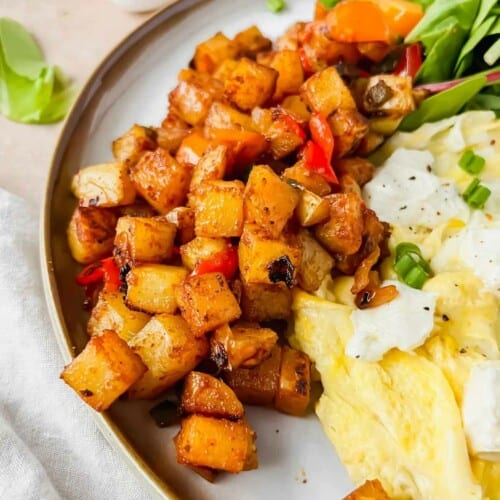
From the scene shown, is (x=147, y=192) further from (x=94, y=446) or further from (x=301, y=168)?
(x=94, y=446)

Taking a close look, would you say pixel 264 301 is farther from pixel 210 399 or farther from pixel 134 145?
pixel 134 145

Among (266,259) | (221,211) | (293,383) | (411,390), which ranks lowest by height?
(411,390)

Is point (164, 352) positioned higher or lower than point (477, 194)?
higher

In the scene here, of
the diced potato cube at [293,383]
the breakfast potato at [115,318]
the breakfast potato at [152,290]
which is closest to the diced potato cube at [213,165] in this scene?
the breakfast potato at [152,290]

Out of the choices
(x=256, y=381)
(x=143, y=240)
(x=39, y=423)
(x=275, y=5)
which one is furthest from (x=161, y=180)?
(x=275, y=5)

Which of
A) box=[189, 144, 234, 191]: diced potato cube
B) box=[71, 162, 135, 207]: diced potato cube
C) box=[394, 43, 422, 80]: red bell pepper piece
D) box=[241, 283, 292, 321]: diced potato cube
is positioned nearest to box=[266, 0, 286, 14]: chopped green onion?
box=[394, 43, 422, 80]: red bell pepper piece

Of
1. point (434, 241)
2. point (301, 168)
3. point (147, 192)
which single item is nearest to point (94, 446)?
point (147, 192)

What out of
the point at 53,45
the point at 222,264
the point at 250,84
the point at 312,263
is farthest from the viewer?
the point at 53,45
